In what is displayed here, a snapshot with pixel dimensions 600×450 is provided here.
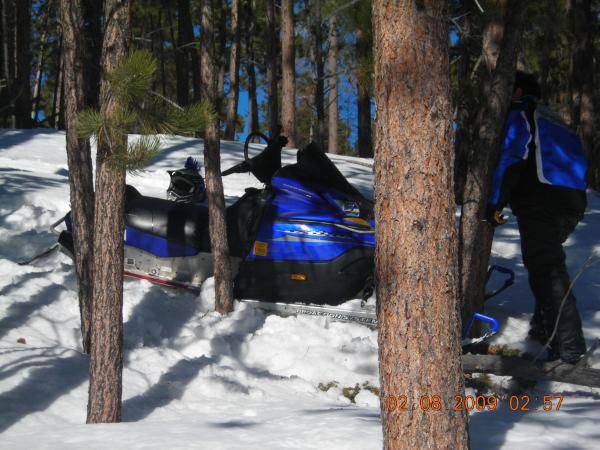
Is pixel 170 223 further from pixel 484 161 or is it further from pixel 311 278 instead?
pixel 484 161

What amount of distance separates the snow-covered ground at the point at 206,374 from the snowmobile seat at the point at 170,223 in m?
0.44

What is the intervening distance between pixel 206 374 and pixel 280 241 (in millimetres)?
1409

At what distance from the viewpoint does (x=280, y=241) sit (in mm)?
5754

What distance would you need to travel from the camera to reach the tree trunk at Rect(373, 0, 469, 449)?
8.77 feet

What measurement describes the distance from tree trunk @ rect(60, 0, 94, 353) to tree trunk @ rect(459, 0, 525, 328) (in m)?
2.66

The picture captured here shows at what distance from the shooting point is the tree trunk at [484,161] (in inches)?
196

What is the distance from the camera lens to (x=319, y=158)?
5973mm

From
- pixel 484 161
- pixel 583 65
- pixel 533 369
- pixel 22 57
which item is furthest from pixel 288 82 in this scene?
pixel 533 369

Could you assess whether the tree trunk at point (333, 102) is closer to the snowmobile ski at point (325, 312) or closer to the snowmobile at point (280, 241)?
the snowmobile at point (280, 241)

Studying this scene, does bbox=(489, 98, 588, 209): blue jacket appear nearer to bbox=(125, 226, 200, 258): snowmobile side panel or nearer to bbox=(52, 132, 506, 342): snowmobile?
bbox=(52, 132, 506, 342): snowmobile

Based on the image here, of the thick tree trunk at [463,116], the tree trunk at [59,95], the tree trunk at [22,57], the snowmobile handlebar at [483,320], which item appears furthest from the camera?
the tree trunk at [59,95]

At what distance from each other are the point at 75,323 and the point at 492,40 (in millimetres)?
3882

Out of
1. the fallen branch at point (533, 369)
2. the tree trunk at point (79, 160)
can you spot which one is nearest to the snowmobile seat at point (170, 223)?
the tree trunk at point (79, 160)

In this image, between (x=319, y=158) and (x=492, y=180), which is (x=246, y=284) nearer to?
(x=319, y=158)
